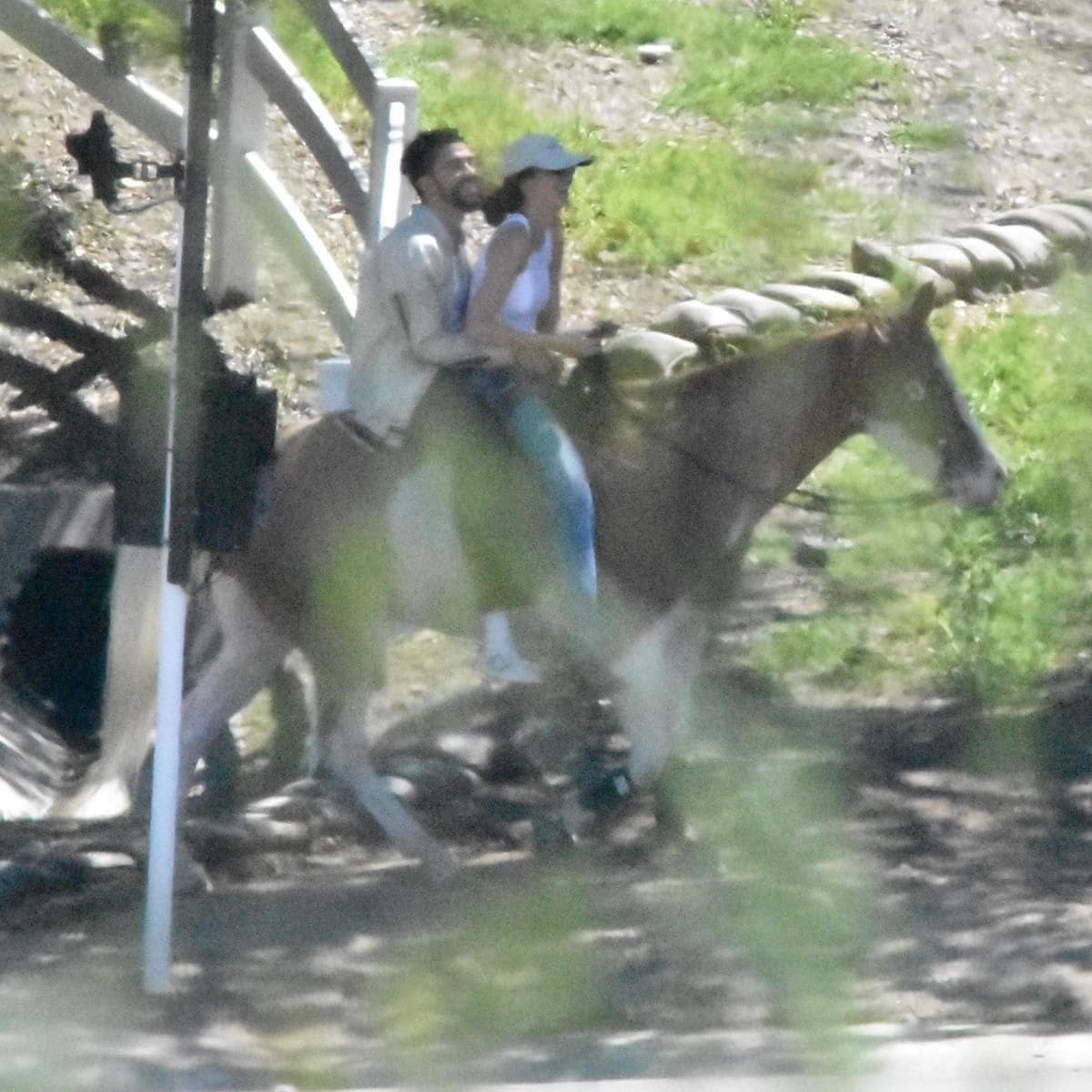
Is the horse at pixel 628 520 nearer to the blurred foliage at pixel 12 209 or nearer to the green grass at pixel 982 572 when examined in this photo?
the blurred foliage at pixel 12 209

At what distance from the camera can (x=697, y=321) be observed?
11.7 meters

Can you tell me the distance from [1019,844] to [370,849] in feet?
7.84

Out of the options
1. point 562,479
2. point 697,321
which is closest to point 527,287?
point 562,479

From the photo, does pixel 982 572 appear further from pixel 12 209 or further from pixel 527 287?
pixel 12 209

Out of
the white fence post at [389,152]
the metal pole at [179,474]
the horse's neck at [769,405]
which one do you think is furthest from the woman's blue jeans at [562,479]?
the white fence post at [389,152]

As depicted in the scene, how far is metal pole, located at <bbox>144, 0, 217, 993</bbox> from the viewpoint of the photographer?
6.87 m

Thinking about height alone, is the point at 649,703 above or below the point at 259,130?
below

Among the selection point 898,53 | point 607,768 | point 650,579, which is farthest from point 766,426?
point 898,53

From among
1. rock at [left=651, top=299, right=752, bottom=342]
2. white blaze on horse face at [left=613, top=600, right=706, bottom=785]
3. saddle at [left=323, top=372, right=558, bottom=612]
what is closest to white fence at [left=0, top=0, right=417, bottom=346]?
rock at [left=651, top=299, right=752, bottom=342]

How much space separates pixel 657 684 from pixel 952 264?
5386mm

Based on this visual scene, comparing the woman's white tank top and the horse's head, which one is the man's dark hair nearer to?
the woman's white tank top

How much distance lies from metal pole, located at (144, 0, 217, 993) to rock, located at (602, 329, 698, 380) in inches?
73.8

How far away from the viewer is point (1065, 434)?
415 inches

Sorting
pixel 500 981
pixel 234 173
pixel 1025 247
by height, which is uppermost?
pixel 1025 247
